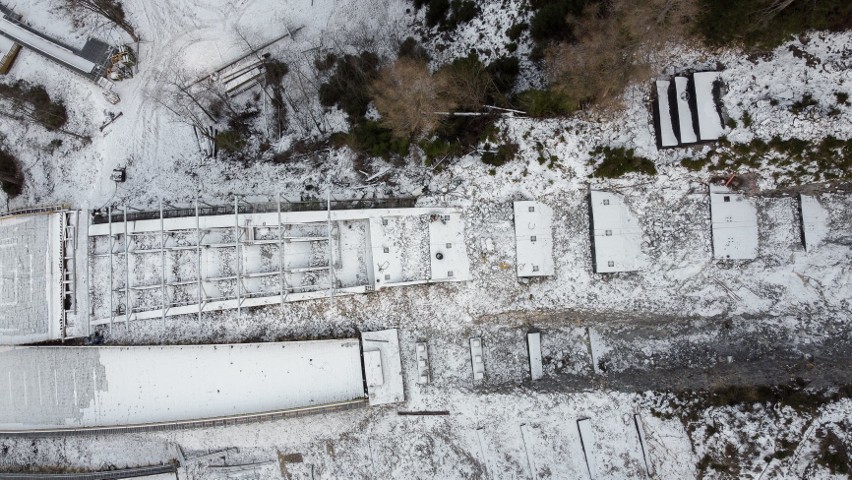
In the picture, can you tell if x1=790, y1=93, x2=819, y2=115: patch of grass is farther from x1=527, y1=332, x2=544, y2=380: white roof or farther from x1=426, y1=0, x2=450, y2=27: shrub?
x1=426, y1=0, x2=450, y2=27: shrub

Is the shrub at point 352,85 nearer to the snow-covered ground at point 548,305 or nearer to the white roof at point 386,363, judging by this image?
the snow-covered ground at point 548,305

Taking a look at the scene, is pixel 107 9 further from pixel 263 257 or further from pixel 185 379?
pixel 185 379

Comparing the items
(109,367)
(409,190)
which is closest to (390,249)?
(409,190)

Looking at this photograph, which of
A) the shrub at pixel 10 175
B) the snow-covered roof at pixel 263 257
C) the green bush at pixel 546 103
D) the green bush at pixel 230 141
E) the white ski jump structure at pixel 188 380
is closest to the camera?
the green bush at pixel 546 103

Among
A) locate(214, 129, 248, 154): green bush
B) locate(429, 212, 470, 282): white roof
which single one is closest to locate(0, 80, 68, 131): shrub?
locate(214, 129, 248, 154): green bush

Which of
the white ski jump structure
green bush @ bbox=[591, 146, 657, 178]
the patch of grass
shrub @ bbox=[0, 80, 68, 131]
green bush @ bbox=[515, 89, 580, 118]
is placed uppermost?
shrub @ bbox=[0, 80, 68, 131]

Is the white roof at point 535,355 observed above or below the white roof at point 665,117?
below

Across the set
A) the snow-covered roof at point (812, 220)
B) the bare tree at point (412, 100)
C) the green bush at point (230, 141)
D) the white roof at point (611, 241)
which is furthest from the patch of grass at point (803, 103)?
the green bush at point (230, 141)
